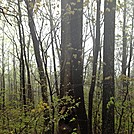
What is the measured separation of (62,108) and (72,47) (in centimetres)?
127

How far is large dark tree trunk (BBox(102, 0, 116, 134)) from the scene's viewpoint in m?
5.63

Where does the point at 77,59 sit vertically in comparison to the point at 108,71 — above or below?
above

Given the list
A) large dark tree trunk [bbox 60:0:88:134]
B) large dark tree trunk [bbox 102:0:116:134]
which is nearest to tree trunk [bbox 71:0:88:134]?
large dark tree trunk [bbox 60:0:88:134]

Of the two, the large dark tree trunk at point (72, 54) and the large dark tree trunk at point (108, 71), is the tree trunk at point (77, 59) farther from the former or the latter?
the large dark tree trunk at point (108, 71)

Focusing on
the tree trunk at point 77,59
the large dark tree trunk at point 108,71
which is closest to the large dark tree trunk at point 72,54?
the tree trunk at point 77,59

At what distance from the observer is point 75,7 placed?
539 centimetres

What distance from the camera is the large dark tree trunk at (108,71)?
18.5ft

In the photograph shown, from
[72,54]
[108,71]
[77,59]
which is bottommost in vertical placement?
[108,71]

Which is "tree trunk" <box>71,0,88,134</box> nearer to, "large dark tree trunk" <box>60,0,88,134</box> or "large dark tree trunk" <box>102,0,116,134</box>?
"large dark tree trunk" <box>60,0,88,134</box>

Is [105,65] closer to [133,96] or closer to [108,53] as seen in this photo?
[108,53]

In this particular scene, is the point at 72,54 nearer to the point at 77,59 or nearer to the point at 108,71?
the point at 77,59

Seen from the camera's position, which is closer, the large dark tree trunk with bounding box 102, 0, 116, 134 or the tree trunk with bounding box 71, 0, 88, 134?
the tree trunk with bounding box 71, 0, 88, 134

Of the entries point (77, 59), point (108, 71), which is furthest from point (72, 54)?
point (108, 71)

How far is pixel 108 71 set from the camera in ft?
18.9
